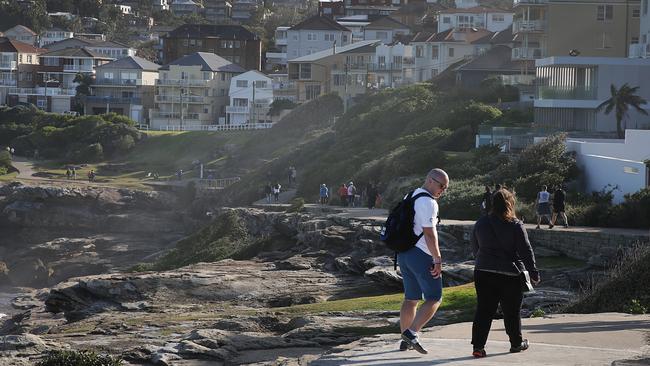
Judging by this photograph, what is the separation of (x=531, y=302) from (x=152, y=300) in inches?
456

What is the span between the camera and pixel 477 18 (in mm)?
96062

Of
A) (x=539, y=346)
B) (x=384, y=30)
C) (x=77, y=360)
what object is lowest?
(x=77, y=360)

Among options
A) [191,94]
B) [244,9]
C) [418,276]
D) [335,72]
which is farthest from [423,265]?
[244,9]

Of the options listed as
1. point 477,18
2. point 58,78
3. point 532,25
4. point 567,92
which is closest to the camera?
point 567,92

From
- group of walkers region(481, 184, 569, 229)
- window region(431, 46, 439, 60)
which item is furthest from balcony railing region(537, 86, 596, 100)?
window region(431, 46, 439, 60)

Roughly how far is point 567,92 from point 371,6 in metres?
104

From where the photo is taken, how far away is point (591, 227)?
30.7m

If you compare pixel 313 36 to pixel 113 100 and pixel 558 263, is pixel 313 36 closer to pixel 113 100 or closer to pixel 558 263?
pixel 113 100

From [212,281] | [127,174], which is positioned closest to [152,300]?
[212,281]

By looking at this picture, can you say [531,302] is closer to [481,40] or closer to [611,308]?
[611,308]

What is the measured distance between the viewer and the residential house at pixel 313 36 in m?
117

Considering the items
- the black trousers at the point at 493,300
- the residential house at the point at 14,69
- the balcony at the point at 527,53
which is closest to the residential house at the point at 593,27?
the balcony at the point at 527,53

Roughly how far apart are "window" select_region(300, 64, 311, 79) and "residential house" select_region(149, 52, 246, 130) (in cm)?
1131

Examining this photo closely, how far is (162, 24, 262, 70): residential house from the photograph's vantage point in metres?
126
